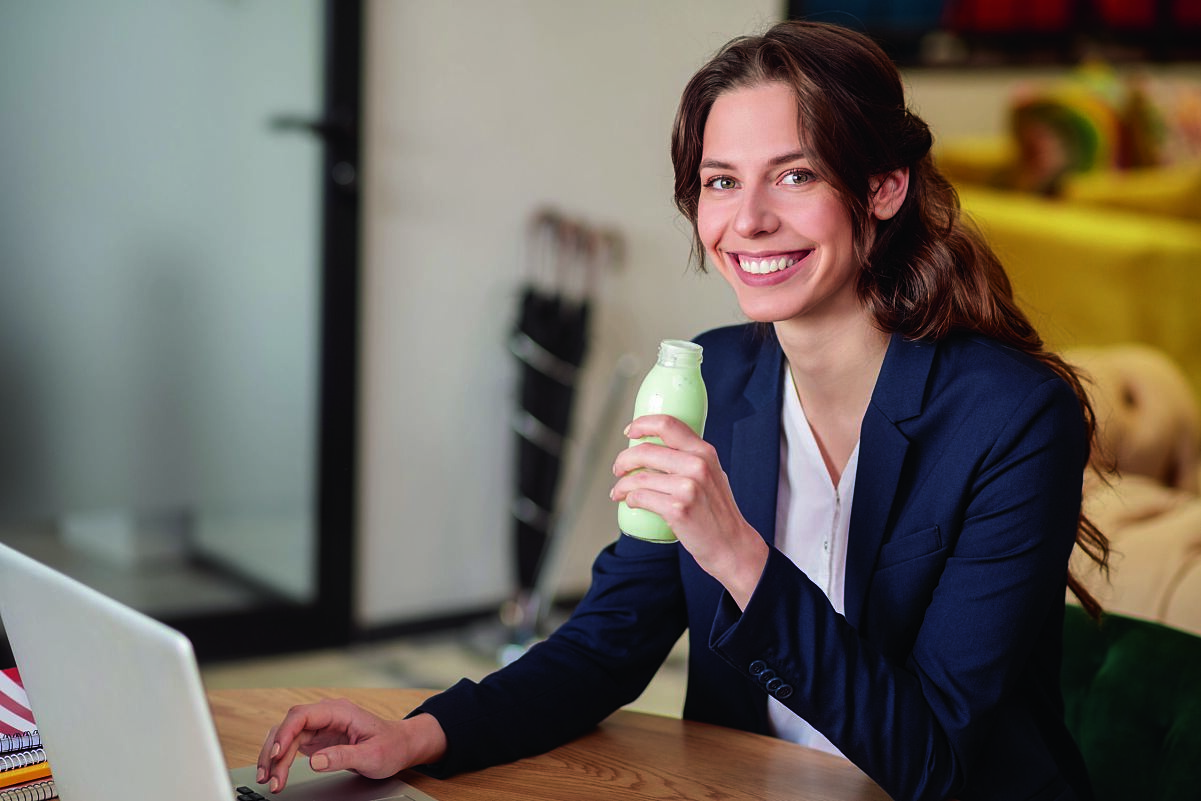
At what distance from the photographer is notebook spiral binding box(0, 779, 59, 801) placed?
3.60 ft

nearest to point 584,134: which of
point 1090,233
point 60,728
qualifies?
point 1090,233

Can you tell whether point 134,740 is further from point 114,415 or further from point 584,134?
point 584,134

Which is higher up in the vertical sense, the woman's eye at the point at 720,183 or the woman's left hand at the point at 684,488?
the woman's eye at the point at 720,183

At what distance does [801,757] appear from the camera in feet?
4.31

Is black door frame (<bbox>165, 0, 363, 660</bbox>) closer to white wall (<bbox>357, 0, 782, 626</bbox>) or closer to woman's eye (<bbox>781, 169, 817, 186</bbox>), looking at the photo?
white wall (<bbox>357, 0, 782, 626</bbox>)

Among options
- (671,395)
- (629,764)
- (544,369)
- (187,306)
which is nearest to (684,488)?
(671,395)

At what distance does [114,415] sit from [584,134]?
1409 millimetres

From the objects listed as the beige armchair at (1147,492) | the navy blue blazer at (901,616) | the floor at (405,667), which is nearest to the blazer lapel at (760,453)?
the navy blue blazer at (901,616)

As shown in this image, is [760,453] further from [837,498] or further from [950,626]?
[950,626]

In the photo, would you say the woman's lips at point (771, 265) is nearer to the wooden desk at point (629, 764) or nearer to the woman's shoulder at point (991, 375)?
the woman's shoulder at point (991, 375)

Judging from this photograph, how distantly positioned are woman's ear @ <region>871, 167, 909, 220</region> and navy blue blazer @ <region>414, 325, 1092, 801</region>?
0.14 meters

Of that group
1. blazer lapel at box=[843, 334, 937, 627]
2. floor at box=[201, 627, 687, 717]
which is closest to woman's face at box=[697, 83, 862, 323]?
blazer lapel at box=[843, 334, 937, 627]

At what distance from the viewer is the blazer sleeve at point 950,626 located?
1203mm

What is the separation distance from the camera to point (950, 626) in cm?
128
